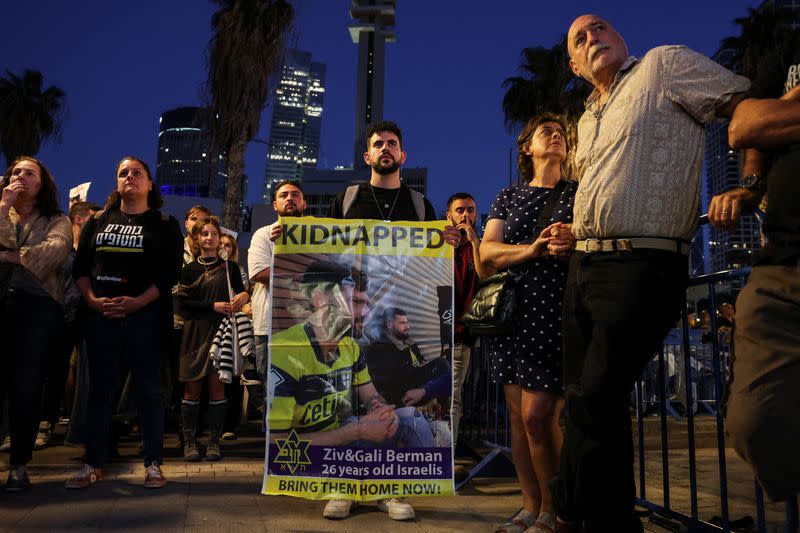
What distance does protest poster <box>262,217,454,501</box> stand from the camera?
137 inches

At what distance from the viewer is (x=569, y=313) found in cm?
263

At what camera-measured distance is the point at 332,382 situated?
11.7 ft

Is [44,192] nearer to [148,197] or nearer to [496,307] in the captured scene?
[148,197]

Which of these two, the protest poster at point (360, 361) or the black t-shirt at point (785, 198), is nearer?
the black t-shirt at point (785, 198)

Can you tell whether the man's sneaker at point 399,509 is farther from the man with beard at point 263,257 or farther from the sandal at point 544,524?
the man with beard at point 263,257

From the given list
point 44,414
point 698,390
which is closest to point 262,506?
point 44,414

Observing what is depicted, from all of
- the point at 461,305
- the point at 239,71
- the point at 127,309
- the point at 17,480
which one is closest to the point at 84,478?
the point at 17,480

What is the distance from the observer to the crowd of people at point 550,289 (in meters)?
1.84

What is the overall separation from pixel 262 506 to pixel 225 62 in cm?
1512

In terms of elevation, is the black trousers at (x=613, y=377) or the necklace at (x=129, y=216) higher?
the necklace at (x=129, y=216)

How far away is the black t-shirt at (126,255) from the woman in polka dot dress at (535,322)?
7.35 ft

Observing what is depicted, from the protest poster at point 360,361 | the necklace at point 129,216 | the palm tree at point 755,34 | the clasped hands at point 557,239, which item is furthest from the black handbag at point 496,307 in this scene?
the palm tree at point 755,34

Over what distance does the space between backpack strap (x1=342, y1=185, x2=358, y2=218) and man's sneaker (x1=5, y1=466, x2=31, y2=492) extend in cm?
250

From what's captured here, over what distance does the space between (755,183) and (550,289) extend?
3.94 ft
